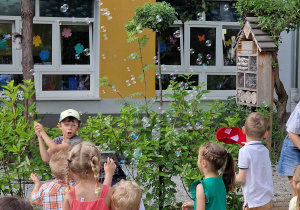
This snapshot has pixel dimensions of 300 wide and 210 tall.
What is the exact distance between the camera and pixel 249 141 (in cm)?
458

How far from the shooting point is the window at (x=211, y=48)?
11297 mm

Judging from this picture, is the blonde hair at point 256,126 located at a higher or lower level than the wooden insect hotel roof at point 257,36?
lower

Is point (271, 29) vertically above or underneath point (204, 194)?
above

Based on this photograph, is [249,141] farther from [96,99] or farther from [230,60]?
[230,60]

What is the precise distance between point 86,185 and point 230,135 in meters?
1.88

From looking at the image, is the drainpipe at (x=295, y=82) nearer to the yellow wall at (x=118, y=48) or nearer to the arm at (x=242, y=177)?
the yellow wall at (x=118, y=48)

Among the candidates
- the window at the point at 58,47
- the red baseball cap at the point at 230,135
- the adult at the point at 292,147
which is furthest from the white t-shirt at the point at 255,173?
the window at the point at 58,47

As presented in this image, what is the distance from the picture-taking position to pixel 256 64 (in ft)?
24.4

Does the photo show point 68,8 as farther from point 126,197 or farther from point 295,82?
point 126,197

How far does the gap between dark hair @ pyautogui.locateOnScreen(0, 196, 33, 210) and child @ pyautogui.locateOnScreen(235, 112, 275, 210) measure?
2.34 metres

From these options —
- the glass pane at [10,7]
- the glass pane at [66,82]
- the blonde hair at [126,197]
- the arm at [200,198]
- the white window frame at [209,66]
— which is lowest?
the arm at [200,198]

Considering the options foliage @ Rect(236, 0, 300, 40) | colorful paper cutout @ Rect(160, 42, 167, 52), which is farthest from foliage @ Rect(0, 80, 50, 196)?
colorful paper cutout @ Rect(160, 42, 167, 52)

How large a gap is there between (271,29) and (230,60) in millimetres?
4122

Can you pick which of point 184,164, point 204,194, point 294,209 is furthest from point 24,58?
point 294,209
